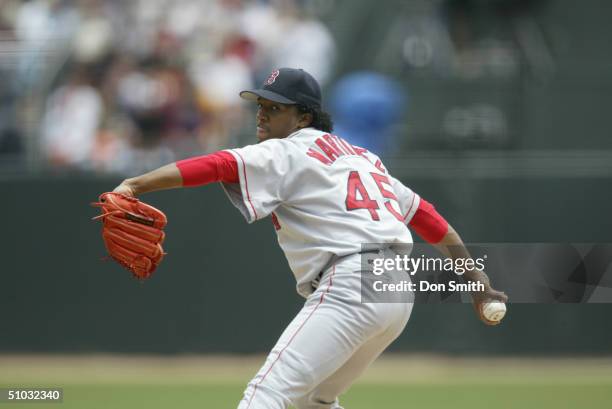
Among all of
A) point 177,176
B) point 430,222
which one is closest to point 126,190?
point 177,176

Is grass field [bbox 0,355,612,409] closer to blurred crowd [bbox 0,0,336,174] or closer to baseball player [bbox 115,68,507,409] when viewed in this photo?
blurred crowd [bbox 0,0,336,174]

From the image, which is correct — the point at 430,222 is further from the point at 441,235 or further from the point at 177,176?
the point at 177,176

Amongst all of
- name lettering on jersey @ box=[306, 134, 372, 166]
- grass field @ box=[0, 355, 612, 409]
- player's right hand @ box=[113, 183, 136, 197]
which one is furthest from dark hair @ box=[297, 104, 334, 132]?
grass field @ box=[0, 355, 612, 409]

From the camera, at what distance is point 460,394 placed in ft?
28.3

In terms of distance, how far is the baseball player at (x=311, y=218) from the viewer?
4527 millimetres

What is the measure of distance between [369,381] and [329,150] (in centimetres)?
507

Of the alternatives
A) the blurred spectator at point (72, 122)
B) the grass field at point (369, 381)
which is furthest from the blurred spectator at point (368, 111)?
the blurred spectator at point (72, 122)

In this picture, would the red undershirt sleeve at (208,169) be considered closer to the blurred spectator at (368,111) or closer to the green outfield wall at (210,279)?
the blurred spectator at (368,111)

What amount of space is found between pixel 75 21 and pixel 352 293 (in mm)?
8424

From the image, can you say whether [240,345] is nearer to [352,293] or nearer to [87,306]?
[87,306]

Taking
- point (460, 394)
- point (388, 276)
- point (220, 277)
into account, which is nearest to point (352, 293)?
point (388, 276)

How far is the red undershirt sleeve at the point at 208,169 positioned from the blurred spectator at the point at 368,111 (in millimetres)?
5559

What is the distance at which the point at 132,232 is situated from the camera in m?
Result: 4.82

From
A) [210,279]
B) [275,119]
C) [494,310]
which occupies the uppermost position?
[275,119]
